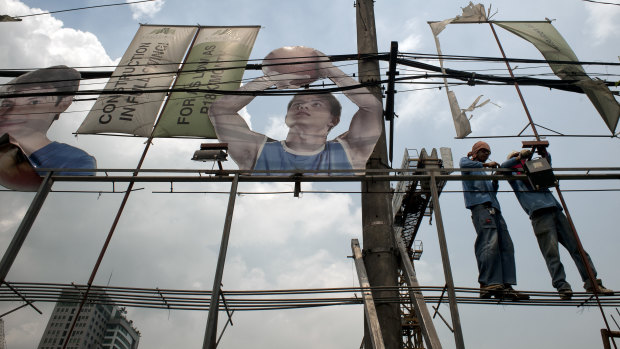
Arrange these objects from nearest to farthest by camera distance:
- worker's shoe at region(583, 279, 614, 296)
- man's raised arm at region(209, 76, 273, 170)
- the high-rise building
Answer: worker's shoe at region(583, 279, 614, 296), man's raised arm at region(209, 76, 273, 170), the high-rise building

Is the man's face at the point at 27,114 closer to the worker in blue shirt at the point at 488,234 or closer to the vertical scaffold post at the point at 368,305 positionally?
the vertical scaffold post at the point at 368,305

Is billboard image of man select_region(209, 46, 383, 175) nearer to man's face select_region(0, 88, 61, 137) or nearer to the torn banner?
the torn banner

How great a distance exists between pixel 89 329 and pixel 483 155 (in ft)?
359

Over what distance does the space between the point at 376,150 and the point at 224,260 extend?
3.26 meters

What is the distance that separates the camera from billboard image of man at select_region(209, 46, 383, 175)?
6.76m

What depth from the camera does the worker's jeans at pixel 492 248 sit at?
5477 mm

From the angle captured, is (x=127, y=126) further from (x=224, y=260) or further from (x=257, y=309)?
(x=257, y=309)

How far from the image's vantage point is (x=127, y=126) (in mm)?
7457

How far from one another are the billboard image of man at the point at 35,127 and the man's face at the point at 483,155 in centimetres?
620

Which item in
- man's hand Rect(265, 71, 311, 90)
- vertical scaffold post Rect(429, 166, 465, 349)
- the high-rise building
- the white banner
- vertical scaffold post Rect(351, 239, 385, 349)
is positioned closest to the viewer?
vertical scaffold post Rect(429, 166, 465, 349)

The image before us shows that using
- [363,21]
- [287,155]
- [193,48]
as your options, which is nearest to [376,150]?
[287,155]

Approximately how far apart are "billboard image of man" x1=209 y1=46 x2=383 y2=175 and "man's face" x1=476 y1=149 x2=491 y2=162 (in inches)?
67.0

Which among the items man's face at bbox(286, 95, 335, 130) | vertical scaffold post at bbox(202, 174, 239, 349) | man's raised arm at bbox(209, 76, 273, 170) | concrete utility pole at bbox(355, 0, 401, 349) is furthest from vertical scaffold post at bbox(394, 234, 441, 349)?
man's raised arm at bbox(209, 76, 273, 170)

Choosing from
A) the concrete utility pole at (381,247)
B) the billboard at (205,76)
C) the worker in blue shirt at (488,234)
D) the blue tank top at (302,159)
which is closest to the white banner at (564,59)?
the worker in blue shirt at (488,234)
